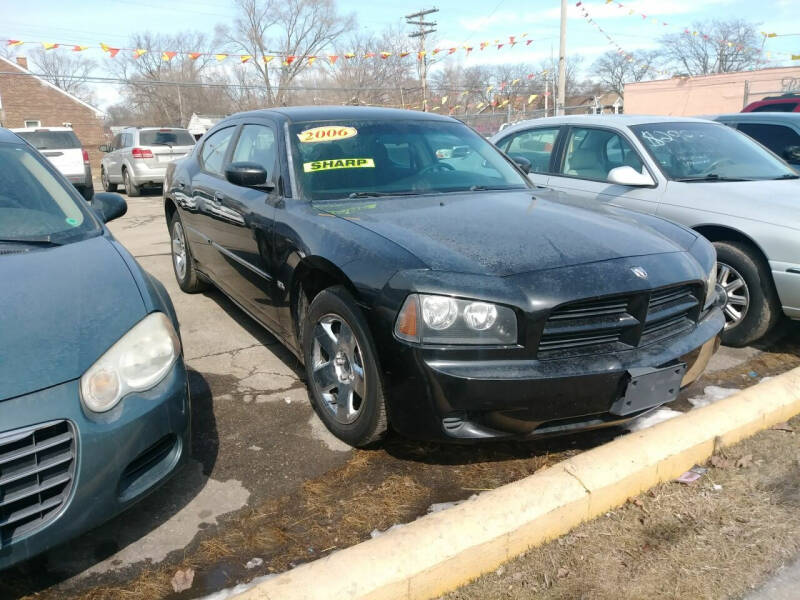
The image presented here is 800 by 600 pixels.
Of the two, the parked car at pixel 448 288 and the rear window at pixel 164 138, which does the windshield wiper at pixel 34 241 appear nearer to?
the parked car at pixel 448 288

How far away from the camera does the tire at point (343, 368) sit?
104 inches

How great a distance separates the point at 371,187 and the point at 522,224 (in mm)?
958

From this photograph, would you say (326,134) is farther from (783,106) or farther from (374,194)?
(783,106)

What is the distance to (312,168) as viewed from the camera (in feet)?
11.5

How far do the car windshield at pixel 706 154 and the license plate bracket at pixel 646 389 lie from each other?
267cm

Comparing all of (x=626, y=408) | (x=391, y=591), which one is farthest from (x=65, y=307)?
(x=626, y=408)

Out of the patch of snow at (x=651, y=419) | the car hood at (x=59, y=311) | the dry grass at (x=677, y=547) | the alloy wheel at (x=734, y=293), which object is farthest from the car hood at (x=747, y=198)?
the car hood at (x=59, y=311)

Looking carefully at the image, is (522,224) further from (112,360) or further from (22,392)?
(22,392)

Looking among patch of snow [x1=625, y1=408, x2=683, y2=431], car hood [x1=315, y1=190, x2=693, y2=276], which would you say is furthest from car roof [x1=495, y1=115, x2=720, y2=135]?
patch of snow [x1=625, y1=408, x2=683, y2=431]

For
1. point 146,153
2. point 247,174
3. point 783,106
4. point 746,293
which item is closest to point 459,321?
point 247,174

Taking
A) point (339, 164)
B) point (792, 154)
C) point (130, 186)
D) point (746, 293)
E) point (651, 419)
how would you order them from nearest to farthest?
1. point (651, 419)
2. point (339, 164)
3. point (746, 293)
4. point (792, 154)
5. point (130, 186)

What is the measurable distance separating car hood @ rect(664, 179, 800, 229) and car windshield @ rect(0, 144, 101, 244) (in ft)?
12.8

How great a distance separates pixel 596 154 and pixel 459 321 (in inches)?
141

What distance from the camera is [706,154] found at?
5.04 meters
